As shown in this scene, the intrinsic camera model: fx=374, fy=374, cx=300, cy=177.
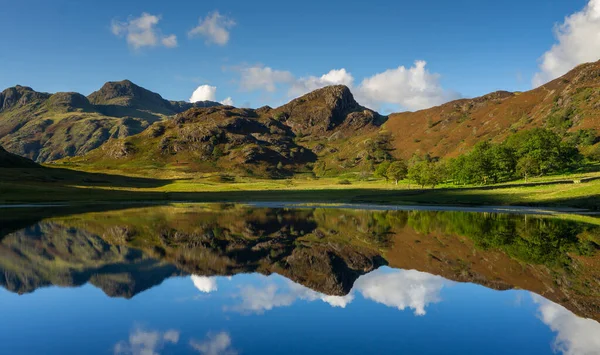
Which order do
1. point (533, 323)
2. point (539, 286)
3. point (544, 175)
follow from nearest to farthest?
point (533, 323), point (539, 286), point (544, 175)

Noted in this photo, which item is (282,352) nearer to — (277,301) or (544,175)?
(277,301)

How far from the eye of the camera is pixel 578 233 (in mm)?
42875

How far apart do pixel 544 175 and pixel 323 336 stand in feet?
447

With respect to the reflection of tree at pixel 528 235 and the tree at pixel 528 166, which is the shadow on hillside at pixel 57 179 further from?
the tree at pixel 528 166

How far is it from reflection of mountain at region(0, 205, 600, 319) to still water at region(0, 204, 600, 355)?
182 mm

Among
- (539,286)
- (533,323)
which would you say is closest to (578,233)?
(539,286)

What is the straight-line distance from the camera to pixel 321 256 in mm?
33000

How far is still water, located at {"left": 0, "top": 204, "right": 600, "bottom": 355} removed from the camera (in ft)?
50.9

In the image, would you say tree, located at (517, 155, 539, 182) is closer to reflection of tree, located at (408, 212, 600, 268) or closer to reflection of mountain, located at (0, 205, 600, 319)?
reflection of tree, located at (408, 212, 600, 268)

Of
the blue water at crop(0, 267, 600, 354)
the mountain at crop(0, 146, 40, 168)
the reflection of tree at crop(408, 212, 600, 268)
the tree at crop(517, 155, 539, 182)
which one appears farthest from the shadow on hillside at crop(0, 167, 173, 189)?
the tree at crop(517, 155, 539, 182)

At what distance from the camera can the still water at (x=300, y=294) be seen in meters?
15.5

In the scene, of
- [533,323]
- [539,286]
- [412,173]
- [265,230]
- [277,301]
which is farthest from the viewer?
[412,173]

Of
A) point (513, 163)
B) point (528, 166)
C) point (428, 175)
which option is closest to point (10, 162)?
point (428, 175)

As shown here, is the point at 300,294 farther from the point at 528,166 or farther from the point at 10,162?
the point at 10,162
